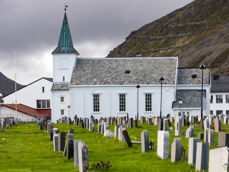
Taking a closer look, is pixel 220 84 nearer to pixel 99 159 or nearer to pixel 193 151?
pixel 99 159

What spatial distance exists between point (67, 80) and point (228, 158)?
2343 inches

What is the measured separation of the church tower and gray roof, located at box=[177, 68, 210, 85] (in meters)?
15.5

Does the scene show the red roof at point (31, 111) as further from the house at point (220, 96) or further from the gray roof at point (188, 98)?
the house at point (220, 96)

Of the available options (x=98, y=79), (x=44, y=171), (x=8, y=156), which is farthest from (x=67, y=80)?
(x=44, y=171)

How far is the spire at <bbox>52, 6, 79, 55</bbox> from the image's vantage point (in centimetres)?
6881

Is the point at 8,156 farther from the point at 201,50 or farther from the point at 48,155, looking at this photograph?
the point at 201,50

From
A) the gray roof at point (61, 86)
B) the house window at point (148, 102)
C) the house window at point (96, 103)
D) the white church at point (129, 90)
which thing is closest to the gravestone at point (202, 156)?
the white church at point (129, 90)

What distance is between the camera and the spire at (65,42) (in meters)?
68.8

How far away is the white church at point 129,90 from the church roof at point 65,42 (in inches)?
119

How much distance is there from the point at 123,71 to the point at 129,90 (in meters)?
3.72

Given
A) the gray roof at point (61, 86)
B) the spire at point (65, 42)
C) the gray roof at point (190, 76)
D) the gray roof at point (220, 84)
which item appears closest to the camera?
the gray roof at point (190, 76)

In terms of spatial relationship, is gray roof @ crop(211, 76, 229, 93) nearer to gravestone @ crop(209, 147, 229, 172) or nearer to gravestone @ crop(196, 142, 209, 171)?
gravestone @ crop(196, 142, 209, 171)

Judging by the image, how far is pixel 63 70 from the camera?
68375 mm

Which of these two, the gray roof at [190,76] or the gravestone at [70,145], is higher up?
the gray roof at [190,76]
